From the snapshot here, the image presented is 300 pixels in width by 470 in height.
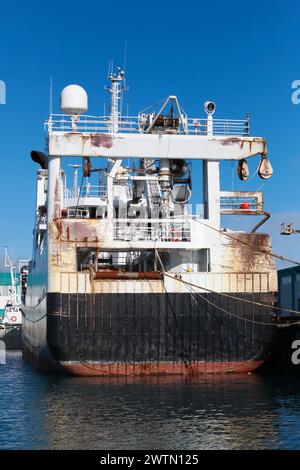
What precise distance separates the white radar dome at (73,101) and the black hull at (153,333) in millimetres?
9077

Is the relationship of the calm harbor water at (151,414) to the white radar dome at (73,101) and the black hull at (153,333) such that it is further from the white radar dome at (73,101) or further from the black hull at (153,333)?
the white radar dome at (73,101)

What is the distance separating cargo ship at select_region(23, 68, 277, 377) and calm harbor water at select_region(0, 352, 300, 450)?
1.15 m

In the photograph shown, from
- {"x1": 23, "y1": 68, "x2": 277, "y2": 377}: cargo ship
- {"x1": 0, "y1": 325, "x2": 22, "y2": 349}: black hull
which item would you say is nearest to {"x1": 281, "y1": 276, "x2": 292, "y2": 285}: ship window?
{"x1": 23, "y1": 68, "x2": 277, "y2": 377}: cargo ship

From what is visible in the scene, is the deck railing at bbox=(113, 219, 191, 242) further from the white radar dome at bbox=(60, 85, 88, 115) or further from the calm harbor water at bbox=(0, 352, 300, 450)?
the calm harbor water at bbox=(0, 352, 300, 450)

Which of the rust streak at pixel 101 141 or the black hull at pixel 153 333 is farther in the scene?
the rust streak at pixel 101 141

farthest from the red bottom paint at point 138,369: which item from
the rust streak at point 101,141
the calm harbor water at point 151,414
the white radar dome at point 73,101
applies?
the white radar dome at point 73,101

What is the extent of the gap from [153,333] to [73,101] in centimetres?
1164

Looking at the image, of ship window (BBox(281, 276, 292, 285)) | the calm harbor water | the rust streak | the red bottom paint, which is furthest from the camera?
ship window (BBox(281, 276, 292, 285))

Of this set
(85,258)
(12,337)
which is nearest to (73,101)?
(85,258)

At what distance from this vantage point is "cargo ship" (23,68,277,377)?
29.5 m

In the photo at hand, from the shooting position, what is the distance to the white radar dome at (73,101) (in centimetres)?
3294

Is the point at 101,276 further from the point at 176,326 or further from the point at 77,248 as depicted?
the point at 176,326
